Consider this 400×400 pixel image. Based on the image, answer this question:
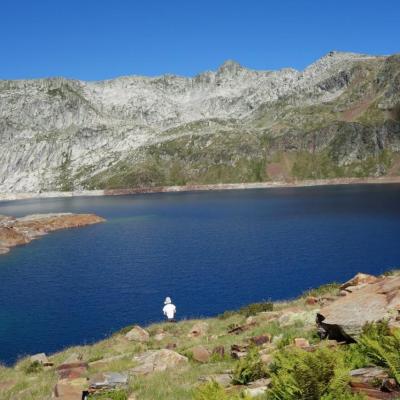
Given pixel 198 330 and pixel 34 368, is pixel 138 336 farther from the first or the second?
pixel 34 368

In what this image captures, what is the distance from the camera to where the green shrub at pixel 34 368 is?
29.8m

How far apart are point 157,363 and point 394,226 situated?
116 meters

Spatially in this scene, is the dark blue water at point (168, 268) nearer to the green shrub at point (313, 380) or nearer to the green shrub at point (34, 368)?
the green shrub at point (34, 368)

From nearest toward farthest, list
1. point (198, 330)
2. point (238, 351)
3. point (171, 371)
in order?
point (171, 371) < point (238, 351) < point (198, 330)

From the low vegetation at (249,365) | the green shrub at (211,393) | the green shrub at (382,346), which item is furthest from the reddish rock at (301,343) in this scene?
the green shrub at (211,393)

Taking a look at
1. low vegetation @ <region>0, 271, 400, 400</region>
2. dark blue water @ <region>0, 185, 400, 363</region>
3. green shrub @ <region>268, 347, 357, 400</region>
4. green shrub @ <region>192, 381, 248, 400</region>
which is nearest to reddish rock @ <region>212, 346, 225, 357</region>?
low vegetation @ <region>0, 271, 400, 400</region>

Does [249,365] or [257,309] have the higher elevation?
[249,365]

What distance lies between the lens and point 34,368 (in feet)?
99.1

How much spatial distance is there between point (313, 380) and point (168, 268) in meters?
79.9

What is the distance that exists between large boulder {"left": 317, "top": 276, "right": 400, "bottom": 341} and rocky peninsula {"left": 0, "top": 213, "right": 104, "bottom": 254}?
118860mm

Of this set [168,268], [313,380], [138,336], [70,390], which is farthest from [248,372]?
[168,268]

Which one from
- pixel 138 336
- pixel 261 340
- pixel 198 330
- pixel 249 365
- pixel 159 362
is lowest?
pixel 138 336

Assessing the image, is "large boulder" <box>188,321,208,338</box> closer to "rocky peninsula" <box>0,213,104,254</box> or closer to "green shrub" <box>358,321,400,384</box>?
"green shrub" <box>358,321,400,384</box>

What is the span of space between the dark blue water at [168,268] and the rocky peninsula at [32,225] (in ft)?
19.1
